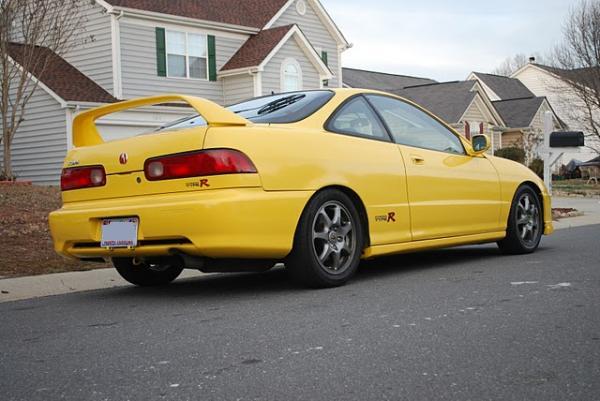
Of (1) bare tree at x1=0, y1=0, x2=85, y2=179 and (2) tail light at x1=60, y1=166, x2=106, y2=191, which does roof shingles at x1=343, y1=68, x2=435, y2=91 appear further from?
(2) tail light at x1=60, y1=166, x2=106, y2=191

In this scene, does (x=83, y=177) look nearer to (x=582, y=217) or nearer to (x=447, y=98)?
(x=582, y=217)

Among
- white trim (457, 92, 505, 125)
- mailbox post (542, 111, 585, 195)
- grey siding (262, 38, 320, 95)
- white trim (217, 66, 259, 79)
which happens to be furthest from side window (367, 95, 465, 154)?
white trim (457, 92, 505, 125)

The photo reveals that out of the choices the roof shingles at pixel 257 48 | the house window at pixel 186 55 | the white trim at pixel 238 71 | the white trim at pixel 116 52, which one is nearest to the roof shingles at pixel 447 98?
the roof shingles at pixel 257 48

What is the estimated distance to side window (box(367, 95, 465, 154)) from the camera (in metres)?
6.30

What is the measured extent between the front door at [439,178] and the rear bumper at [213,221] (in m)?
1.32

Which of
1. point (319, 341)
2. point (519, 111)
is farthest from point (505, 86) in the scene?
point (319, 341)

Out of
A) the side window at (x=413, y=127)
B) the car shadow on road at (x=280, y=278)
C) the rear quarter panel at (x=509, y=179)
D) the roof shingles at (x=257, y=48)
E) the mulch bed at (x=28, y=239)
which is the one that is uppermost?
the roof shingles at (x=257, y=48)

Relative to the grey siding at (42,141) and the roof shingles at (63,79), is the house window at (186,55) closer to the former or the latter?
the roof shingles at (63,79)

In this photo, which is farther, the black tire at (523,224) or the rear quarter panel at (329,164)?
the black tire at (523,224)

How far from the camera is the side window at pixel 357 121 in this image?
5.79m

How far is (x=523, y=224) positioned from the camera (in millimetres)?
7453

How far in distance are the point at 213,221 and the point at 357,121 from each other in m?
1.72

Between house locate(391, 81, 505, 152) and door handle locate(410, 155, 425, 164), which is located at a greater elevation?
house locate(391, 81, 505, 152)

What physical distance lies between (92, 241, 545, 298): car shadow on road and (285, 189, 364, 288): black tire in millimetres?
197
